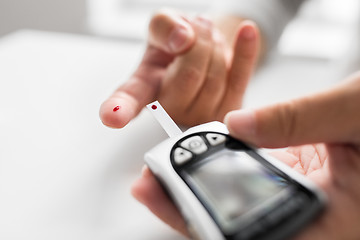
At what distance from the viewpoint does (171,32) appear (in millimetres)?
497

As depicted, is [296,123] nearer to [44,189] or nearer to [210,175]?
[210,175]

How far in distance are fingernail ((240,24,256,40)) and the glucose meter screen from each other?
236 millimetres

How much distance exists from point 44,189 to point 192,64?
24 centimetres

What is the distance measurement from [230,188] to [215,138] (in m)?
0.05

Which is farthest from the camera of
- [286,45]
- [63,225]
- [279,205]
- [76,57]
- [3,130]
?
[286,45]

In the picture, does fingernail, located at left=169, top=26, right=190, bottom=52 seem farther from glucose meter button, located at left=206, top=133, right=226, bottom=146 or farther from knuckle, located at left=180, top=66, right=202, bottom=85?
glucose meter button, located at left=206, top=133, right=226, bottom=146

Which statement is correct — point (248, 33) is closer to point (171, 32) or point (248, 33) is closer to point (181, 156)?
point (171, 32)

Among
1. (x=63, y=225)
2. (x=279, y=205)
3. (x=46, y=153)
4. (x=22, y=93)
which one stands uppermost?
(x=22, y=93)

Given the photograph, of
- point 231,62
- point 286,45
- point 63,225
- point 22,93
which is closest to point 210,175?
point 63,225

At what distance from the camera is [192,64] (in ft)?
1.67

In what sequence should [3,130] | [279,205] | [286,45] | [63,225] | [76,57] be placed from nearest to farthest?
[279,205] < [63,225] < [3,130] < [76,57] < [286,45]

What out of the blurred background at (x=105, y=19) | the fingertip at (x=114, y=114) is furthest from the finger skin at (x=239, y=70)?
the blurred background at (x=105, y=19)

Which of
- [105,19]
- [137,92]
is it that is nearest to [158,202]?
[137,92]

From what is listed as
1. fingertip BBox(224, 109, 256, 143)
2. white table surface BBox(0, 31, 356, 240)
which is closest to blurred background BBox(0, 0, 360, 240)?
white table surface BBox(0, 31, 356, 240)
